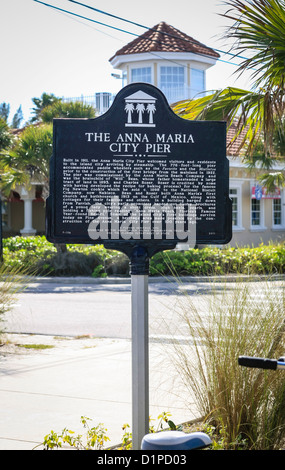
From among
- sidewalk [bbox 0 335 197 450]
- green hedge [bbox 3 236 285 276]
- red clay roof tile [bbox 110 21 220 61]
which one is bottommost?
sidewalk [bbox 0 335 197 450]

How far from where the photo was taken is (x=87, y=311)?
13445 millimetres

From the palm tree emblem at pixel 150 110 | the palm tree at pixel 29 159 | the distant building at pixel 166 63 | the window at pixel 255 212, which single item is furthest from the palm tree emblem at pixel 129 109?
the window at pixel 255 212

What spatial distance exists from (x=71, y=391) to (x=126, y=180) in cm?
283

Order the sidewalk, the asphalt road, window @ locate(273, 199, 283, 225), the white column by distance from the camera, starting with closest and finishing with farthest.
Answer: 1. the sidewalk
2. the asphalt road
3. the white column
4. window @ locate(273, 199, 283, 225)

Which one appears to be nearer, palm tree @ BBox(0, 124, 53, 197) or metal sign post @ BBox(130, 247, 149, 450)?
metal sign post @ BBox(130, 247, 149, 450)

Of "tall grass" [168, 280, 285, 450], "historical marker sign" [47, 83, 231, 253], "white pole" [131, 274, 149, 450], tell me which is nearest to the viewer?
"white pole" [131, 274, 149, 450]

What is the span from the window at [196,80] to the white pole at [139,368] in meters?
26.0

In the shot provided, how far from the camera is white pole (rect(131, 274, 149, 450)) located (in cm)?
425

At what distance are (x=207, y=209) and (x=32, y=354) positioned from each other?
476 cm

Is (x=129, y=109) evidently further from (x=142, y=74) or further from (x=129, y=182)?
(x=142, y=74)

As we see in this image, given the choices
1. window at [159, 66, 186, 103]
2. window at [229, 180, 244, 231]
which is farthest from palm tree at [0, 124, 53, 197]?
window at [229, 180, 244, 231]

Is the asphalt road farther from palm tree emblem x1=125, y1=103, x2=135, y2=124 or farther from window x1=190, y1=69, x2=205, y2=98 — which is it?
window x1=190, y1=69, x2=205, y2=98

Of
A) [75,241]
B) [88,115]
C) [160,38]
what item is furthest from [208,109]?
[160,38]

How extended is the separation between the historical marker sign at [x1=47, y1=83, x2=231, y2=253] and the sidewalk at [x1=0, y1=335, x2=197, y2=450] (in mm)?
1089
